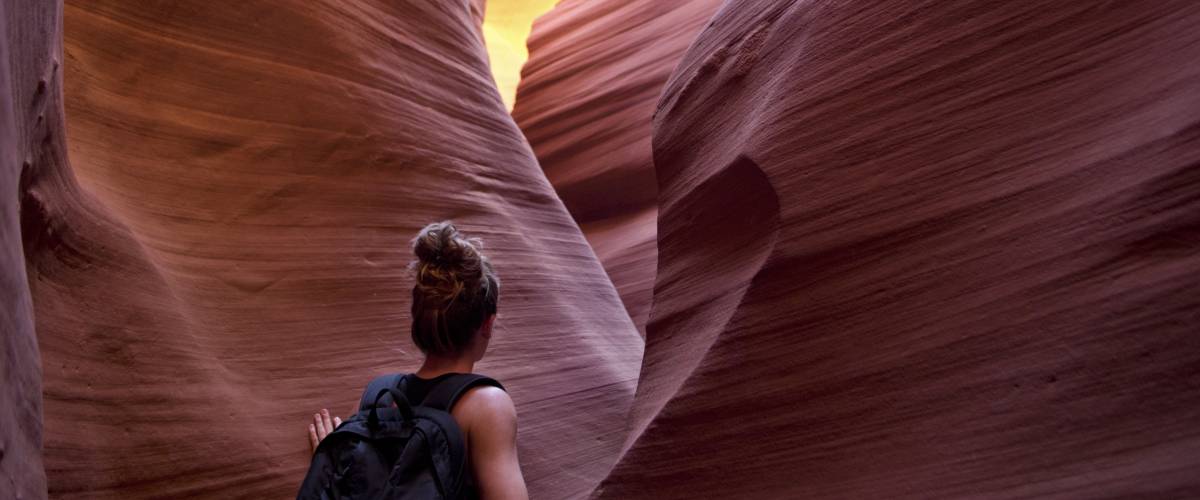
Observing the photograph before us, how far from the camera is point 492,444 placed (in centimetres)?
226

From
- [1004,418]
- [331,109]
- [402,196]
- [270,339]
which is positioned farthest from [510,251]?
[1004,418]

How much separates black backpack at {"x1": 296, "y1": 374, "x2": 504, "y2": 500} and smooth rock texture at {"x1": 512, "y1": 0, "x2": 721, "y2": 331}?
4455 mm

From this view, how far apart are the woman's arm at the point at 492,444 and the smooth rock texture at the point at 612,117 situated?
443 centimetres

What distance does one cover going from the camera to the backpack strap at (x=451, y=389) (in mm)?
2305

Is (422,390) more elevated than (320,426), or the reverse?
(422,390)

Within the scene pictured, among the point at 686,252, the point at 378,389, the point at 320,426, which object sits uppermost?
the point at 378,389

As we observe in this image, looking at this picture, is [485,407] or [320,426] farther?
[320,426]

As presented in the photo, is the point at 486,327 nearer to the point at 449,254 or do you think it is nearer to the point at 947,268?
the point at 449,254

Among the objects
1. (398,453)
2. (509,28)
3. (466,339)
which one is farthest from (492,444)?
(509,28)

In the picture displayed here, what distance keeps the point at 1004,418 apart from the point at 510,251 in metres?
2.67

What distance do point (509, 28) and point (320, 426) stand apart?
30.8 ft

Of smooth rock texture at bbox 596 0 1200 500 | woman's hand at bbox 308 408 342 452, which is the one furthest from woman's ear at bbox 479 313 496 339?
woman's hand at bbox 308 408 342 452

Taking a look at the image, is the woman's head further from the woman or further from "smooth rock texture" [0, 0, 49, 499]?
"smooth rock texture" [0, 0, 49, 499]

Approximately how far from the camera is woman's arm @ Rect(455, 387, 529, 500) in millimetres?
2215
